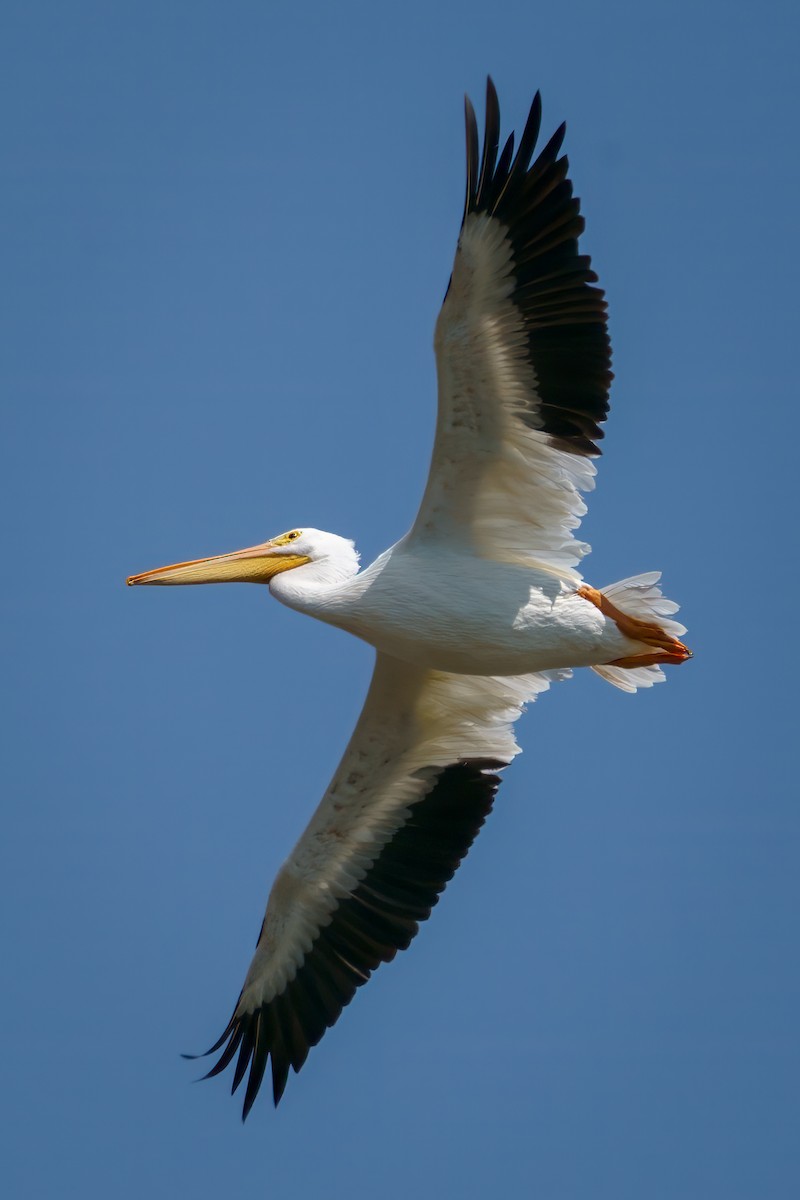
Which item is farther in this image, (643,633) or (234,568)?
(234,568)

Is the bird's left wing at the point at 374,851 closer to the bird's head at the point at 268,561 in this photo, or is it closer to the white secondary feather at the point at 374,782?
the white secondary feather at the point at 374,782

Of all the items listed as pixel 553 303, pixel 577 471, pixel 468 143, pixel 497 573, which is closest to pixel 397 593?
pixel 497 573

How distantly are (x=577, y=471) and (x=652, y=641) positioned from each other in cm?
105

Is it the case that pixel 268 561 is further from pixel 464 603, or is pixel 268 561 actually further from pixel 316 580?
pixel 464 603

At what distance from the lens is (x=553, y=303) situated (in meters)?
9.41

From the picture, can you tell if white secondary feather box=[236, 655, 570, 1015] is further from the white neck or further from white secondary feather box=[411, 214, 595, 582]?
white secondary feather box=[411, 214, 595, 582]

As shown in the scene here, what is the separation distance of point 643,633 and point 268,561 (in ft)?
7.81

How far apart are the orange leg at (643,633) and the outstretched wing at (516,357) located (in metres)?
0.48

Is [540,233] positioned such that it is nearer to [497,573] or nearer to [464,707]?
[497,573]

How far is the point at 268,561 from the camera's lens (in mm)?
10891

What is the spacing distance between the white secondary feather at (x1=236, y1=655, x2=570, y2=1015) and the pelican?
0.04 feet

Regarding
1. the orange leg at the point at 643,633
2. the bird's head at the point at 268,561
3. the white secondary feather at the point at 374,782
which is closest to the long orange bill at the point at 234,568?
the bird's head at the point at 268,561

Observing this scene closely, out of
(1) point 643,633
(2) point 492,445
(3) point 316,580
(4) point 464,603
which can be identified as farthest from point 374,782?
(2) point 492,445

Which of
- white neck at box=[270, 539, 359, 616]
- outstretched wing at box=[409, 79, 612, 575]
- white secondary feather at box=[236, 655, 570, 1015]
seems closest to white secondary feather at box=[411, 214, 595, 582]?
outstretched wing at box=[409, 79, 612, 575]
